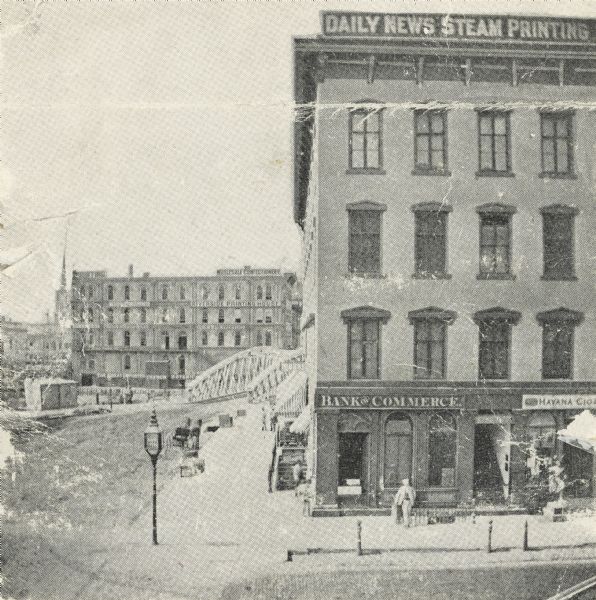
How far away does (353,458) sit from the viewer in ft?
49.4

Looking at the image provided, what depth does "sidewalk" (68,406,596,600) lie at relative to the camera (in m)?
11.8

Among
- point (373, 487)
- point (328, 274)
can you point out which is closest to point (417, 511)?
point (373, 487)

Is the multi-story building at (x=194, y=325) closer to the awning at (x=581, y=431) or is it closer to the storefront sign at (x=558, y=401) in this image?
the storefront sign at (x=558, y=401)

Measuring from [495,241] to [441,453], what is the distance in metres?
5.45

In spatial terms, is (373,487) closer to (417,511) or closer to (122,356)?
(417,511)

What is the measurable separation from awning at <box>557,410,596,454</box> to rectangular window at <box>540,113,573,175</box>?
231 inches

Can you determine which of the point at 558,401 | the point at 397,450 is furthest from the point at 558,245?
the point at 397,450

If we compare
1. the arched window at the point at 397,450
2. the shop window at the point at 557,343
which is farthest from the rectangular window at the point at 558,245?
the arched window at the point at 397,450

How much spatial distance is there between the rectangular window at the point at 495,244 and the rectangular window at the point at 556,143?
158 cm

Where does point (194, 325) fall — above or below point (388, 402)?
above

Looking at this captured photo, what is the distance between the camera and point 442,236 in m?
14.6

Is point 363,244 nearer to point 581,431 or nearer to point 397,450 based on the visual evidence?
point 397,450

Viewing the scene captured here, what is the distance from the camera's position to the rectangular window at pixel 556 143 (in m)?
14.2

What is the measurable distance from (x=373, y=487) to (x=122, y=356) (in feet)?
67.2
